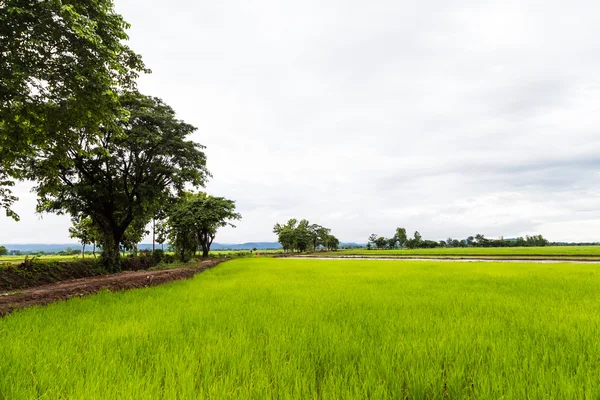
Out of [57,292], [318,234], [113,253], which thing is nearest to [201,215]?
[113,253]

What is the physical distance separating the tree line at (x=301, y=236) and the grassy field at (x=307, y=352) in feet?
249

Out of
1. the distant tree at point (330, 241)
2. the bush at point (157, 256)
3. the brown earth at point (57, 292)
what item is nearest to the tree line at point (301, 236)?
the distant tree at point (330, 241)

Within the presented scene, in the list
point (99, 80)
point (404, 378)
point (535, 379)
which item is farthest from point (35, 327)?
point (99, 80)

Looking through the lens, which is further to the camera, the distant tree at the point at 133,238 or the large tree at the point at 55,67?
the distant tree at the point at 133,238

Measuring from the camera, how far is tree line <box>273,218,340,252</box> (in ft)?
268

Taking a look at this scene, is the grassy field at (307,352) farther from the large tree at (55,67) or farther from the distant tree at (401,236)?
the distant tree at (401,236)

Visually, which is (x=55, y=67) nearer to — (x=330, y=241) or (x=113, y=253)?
(x=113, y=253)

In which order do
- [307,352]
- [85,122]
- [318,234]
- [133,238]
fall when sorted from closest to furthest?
[307,352] → [85,122] → [133,238] → [318,234]

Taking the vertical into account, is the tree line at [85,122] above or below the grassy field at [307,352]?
above

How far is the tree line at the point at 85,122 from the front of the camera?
8.23m

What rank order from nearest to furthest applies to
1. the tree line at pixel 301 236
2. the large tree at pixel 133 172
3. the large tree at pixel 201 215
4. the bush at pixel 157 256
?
the large tree at pixel 133 172 → the large tree at pixel 201 215 → the bush at pixel 157 256 → the tree line at pixel 301 236

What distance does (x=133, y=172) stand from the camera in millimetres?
20297

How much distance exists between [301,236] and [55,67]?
76.0 meters

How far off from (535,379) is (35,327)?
21.7ft
